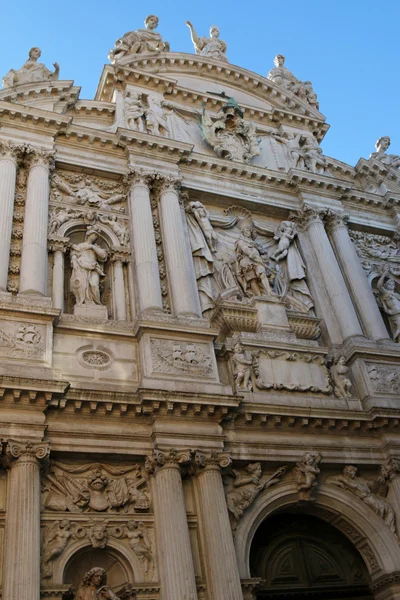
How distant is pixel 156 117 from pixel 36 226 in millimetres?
4793

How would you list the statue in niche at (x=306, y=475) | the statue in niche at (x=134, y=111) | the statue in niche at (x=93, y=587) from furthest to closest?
the statue in niche at (x=134, y=111)
the statue in niche at (x=306, y=475)
the statue in niche at (x=93, y=587)

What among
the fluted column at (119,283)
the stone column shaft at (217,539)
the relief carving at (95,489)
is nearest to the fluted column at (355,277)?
the fluted column at (119,283)

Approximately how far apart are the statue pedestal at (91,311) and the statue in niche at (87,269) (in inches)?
4.1

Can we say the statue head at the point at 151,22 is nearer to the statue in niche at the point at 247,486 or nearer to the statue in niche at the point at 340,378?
the statue in niche at the point at 340,378

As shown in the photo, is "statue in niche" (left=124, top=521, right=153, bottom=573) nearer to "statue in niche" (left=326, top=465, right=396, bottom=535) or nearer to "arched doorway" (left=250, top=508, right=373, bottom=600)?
"arched doorway" (left=250, top=508, right=373, bottom=600)

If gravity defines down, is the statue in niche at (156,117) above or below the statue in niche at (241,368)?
above

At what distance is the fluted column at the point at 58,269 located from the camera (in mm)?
10891

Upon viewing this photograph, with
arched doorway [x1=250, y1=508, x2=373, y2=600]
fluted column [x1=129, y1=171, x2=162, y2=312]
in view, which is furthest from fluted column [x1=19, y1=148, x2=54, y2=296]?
arched doorway [x1=250, y1=508, x2=373, y2=600]

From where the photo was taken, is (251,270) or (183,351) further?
(251,270)

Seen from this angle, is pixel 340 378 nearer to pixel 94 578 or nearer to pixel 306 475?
pixel 306 475

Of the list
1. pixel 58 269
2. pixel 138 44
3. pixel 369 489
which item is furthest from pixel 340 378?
pixel 138 44

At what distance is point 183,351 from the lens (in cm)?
1041

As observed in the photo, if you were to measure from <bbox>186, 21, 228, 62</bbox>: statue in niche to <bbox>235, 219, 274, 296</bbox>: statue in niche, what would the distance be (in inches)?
272

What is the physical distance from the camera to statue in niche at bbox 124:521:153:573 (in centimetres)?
866
